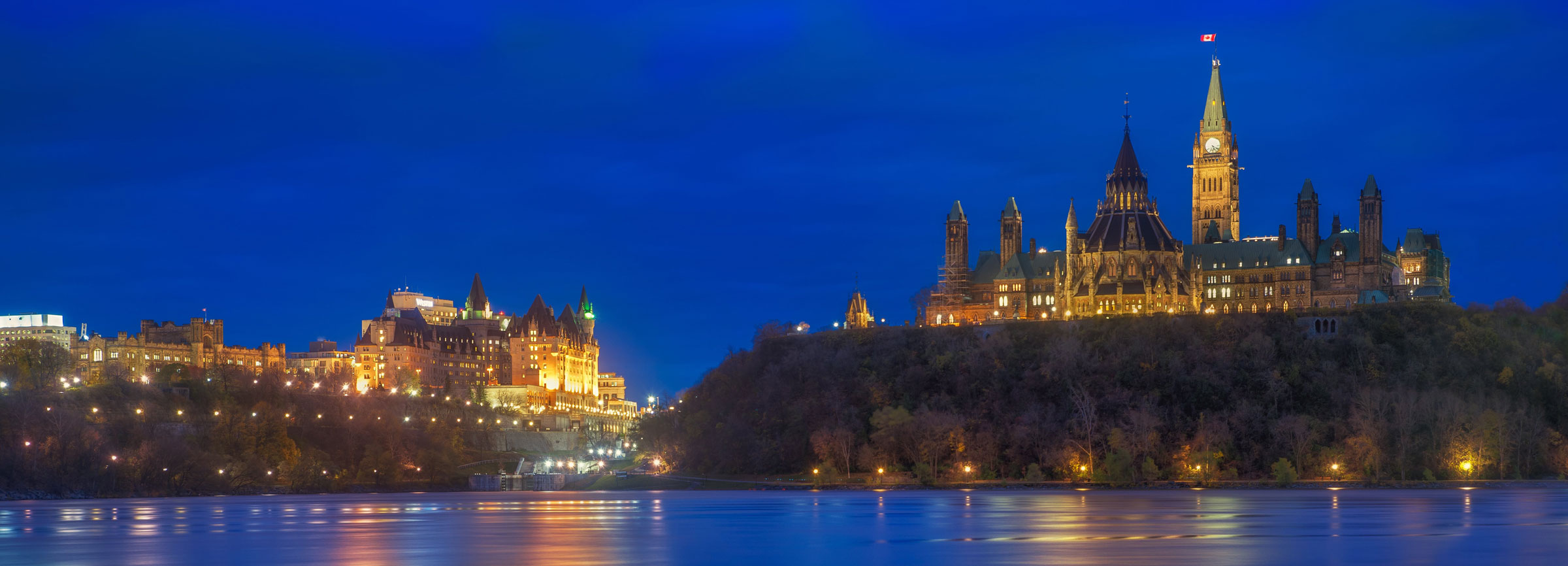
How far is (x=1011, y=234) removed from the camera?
184 meters

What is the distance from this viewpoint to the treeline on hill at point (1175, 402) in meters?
106

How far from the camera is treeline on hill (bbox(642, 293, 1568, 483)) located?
106 meters

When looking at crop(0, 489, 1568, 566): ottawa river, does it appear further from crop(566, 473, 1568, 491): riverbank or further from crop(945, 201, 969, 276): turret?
crop(945, 201, 969, 276): turret

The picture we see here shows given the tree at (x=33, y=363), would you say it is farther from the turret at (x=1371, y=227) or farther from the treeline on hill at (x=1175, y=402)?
the turret at (x=1371, y=227)

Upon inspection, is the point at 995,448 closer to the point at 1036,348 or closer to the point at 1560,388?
the point at 1036,348

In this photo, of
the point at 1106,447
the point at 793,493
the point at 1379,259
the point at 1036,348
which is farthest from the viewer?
the point at 1379,259

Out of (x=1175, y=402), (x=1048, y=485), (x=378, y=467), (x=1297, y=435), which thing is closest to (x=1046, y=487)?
(x=1048, y=485)

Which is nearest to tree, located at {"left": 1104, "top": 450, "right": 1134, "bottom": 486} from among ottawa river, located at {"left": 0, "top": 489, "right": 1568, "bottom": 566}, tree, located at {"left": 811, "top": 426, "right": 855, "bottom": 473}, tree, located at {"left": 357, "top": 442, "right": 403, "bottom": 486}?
ottawa river, located at {"left": 0, "top": 489, "right": 1568, "bottom": 566}

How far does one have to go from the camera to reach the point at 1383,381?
116938 millimetres

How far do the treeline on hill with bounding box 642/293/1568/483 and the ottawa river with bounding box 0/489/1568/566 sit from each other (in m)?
17.8

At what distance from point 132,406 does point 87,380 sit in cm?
3353

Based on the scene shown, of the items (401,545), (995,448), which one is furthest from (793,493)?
(401,545)

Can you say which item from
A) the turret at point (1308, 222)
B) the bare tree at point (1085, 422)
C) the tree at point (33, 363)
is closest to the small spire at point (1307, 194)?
the turret at point (1308, 222)

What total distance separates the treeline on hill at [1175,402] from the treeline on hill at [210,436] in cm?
3254
